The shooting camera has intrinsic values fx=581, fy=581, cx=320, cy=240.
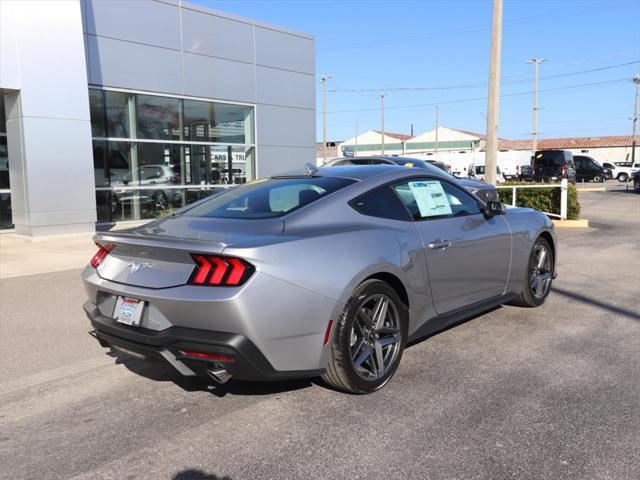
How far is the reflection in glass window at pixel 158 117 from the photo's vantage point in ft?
46.9

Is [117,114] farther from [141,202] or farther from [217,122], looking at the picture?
[217,122]

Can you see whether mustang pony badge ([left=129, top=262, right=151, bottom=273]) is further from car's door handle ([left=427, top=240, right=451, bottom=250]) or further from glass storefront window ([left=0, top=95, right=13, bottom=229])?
glass storefront window ([left=0, top=95, right=13, bottom=229])

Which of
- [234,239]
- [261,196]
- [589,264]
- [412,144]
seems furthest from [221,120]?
[412,144]

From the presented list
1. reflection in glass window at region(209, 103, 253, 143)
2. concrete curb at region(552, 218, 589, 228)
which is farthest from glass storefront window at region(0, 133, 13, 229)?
concrete curb at region(552, 218, 589, 228)

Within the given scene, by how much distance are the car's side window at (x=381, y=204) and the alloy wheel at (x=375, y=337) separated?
63 cm

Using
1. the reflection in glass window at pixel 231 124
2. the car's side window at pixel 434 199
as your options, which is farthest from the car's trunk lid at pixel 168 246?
the reflection in glass window at pixel 231 124

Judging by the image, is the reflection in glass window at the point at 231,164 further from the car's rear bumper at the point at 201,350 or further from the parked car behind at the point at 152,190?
the car's rear bumper at the point at 201,350

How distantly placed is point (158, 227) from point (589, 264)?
23.6 feet

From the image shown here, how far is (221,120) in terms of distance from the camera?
1592 cm

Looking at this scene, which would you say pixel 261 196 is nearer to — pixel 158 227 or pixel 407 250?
pixel 158 227

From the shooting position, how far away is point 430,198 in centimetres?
471

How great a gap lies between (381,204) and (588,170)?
1652 inches

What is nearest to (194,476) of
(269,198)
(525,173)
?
(269,198)

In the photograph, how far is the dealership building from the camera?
11.6m
